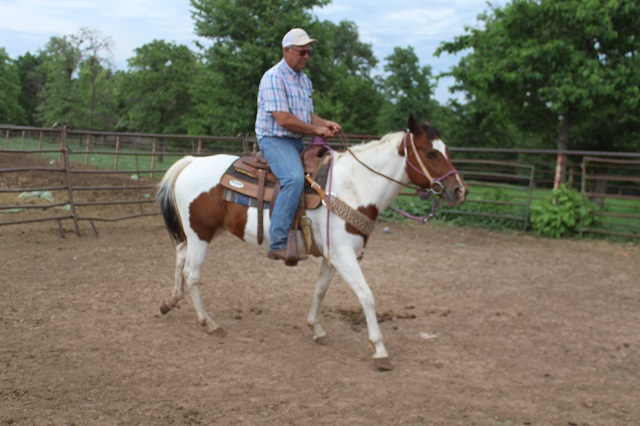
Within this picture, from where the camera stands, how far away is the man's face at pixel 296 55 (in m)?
4.24

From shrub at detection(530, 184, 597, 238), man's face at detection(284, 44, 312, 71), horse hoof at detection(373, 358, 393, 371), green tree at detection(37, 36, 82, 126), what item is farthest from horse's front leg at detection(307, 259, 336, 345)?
green tree at detection(37, 36, 82, 126)

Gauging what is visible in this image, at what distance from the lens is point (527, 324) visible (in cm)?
536

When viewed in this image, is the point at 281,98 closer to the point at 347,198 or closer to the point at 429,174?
the point at 347,198

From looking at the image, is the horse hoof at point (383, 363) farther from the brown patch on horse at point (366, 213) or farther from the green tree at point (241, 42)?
the green tree at point (241, 42)

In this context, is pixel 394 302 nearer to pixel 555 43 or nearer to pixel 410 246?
pixel 410 246

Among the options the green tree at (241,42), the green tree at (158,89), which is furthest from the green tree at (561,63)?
the green tree at (158,89)

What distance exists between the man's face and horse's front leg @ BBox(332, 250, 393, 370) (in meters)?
1.52

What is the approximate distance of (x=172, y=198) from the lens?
5.17 meters

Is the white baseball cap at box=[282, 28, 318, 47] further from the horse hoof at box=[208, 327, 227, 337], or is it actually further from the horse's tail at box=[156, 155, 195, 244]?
the horse hoof at box=[208, 327, 227, 337]

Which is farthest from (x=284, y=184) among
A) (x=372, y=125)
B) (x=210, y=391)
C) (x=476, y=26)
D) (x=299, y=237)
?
(x=372, y=125)

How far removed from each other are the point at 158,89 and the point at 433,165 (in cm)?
3450

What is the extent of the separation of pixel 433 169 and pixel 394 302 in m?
2.34

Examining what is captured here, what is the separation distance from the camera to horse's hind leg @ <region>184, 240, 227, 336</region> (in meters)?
4.84

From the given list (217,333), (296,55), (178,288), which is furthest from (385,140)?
(178,288)
